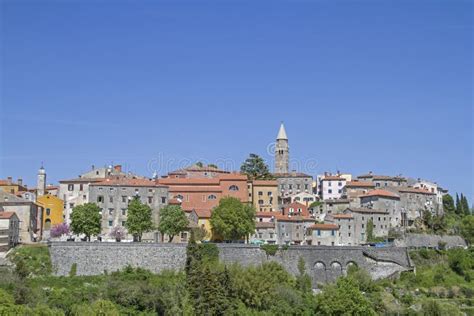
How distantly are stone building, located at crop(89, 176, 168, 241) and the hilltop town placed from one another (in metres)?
0.11

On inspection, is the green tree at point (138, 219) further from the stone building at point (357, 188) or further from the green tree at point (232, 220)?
the stone building at point (357, 188)

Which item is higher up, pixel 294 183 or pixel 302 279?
pixel 294 183

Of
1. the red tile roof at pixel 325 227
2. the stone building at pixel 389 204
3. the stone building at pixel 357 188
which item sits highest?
the stone building at pixel 357 188

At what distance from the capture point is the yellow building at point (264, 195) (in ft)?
310

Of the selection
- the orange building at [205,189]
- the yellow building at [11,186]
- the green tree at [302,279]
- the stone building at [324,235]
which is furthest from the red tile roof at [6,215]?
the stone building at [324,235]

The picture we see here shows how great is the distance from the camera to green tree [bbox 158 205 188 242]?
250 ft

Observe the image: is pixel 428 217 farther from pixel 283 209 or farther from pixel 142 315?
pixel 142 315

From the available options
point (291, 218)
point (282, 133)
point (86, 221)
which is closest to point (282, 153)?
point (282, 133)

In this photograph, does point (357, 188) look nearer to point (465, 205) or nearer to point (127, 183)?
point (465, 205)

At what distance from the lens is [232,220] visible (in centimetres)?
7781

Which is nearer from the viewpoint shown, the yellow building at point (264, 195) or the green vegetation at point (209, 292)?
the green vegetation at point (209, 292)

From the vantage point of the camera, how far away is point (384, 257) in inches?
3036

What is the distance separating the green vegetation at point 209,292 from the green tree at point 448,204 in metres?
32.6

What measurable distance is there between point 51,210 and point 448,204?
5670 centimetres
